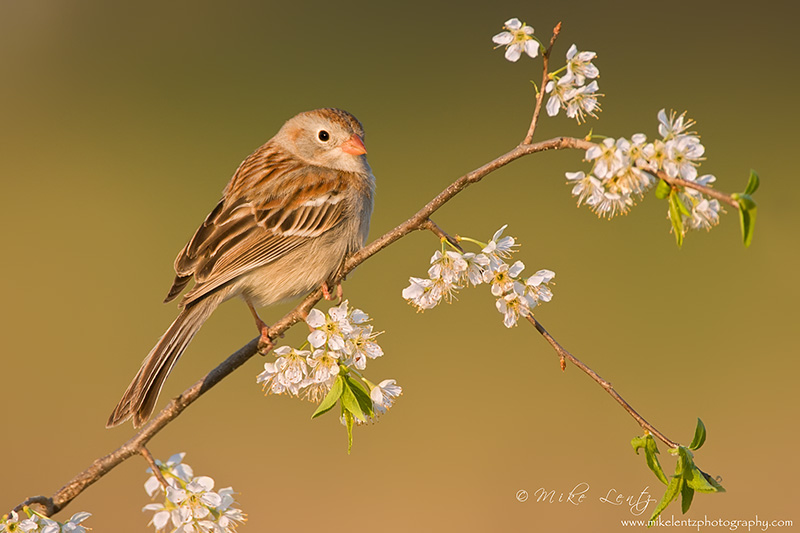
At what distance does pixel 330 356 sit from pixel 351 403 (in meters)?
0.16

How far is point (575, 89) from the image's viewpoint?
2.43 metres

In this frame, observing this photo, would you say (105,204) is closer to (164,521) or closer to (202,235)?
(202,235)

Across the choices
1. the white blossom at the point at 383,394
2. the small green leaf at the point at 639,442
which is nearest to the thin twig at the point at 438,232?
the white blossom at the point at 383,394

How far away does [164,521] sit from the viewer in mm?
2346

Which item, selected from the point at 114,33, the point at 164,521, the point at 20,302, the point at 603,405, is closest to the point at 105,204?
the point at 20,302

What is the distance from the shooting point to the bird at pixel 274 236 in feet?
12.0

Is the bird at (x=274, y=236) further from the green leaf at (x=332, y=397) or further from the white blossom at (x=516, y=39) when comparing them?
the white blossom at (x=516, y=39)

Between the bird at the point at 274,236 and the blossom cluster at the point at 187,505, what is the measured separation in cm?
92

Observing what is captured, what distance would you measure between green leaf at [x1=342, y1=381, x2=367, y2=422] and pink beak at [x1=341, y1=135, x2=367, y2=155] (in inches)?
84.5

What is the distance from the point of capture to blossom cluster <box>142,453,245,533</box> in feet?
Answer: 7.73

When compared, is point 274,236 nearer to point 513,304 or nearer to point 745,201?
point 513,304

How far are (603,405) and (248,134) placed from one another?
5518 mm

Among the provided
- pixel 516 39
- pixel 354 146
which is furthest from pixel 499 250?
pixel 354 146
